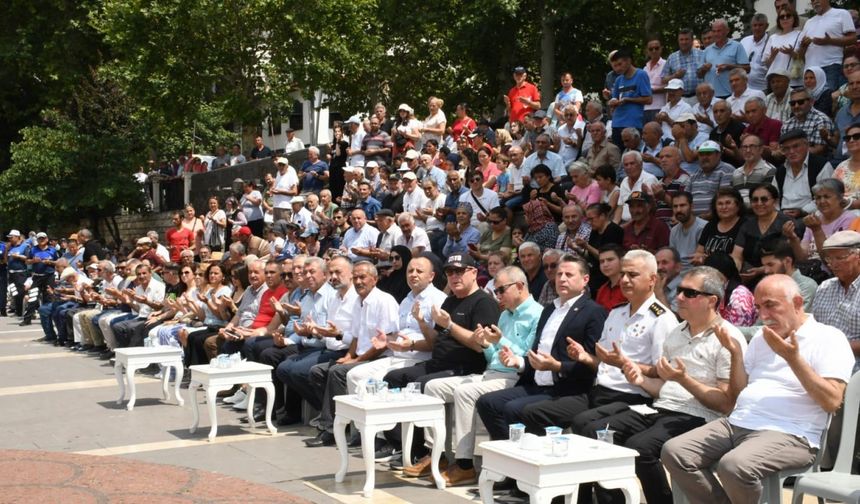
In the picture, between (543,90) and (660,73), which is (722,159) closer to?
(660,73)

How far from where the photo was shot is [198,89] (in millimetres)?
28094

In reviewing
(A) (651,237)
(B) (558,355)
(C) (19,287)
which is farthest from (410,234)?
(C) (19,287)

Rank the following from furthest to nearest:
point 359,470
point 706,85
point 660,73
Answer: point 660,73
point 706,85
point 359,470

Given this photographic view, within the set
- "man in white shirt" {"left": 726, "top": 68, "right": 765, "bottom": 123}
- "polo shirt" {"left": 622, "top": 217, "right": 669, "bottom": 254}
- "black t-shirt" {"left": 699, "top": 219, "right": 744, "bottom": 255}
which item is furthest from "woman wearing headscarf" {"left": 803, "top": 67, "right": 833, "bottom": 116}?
"black t-shirt" {"left": 699, "top": 219, "right": 744, "bottom": 255}

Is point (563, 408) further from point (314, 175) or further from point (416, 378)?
point (314, 175)

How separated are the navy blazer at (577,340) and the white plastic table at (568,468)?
118 cm

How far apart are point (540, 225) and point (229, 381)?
437 cm

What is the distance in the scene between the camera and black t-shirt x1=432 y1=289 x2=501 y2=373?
826 centimetres

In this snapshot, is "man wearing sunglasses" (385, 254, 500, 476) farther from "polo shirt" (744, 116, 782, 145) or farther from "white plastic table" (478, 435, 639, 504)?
"polo shirt" (744, 116, 782, 145)

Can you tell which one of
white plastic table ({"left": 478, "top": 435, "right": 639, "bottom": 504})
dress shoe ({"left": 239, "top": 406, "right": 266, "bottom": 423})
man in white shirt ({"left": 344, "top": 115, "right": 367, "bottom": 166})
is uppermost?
man in white shirt ({"left": 344, "top": 115, "right": 367, "bottom": 166})

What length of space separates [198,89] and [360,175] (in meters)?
12.5

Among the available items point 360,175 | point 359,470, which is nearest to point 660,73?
point 360,175

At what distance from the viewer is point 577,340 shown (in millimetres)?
7117

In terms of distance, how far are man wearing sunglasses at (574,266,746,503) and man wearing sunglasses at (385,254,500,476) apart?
6.63 ft
